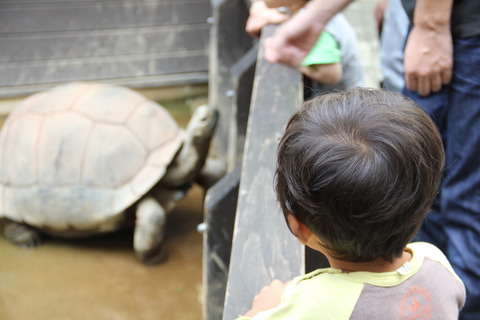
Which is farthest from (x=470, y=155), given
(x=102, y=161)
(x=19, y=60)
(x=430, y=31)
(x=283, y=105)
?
(x=19, y=60)

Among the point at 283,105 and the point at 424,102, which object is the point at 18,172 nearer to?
the point at 283,105

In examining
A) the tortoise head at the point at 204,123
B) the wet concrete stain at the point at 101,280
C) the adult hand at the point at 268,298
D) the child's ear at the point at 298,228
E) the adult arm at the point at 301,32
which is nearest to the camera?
the child's ear at the point at 298,228

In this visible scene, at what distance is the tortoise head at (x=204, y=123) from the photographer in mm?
3879

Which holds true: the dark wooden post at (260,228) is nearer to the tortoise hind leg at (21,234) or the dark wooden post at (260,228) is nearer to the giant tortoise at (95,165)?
the giant tortoise at (95,165)

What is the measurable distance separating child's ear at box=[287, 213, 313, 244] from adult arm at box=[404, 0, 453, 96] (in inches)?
36.3

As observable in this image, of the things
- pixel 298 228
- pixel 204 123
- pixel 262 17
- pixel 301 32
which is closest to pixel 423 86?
pixel 301 32

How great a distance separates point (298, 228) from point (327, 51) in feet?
4.44

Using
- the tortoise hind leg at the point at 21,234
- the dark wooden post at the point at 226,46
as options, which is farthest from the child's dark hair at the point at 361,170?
the tortoise hind leg at the point at 21,234

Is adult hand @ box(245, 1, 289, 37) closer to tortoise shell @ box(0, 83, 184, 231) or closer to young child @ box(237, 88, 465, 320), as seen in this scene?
tortoise shell @ box(0, 83, 184, 231)

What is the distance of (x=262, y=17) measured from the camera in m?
2.65

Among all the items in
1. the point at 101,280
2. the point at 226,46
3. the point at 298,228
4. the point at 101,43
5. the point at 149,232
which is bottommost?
the point at 101,280

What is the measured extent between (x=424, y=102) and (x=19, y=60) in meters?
4.69

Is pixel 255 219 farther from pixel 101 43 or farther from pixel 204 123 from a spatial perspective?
pixel 101 43

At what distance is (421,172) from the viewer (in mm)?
970
